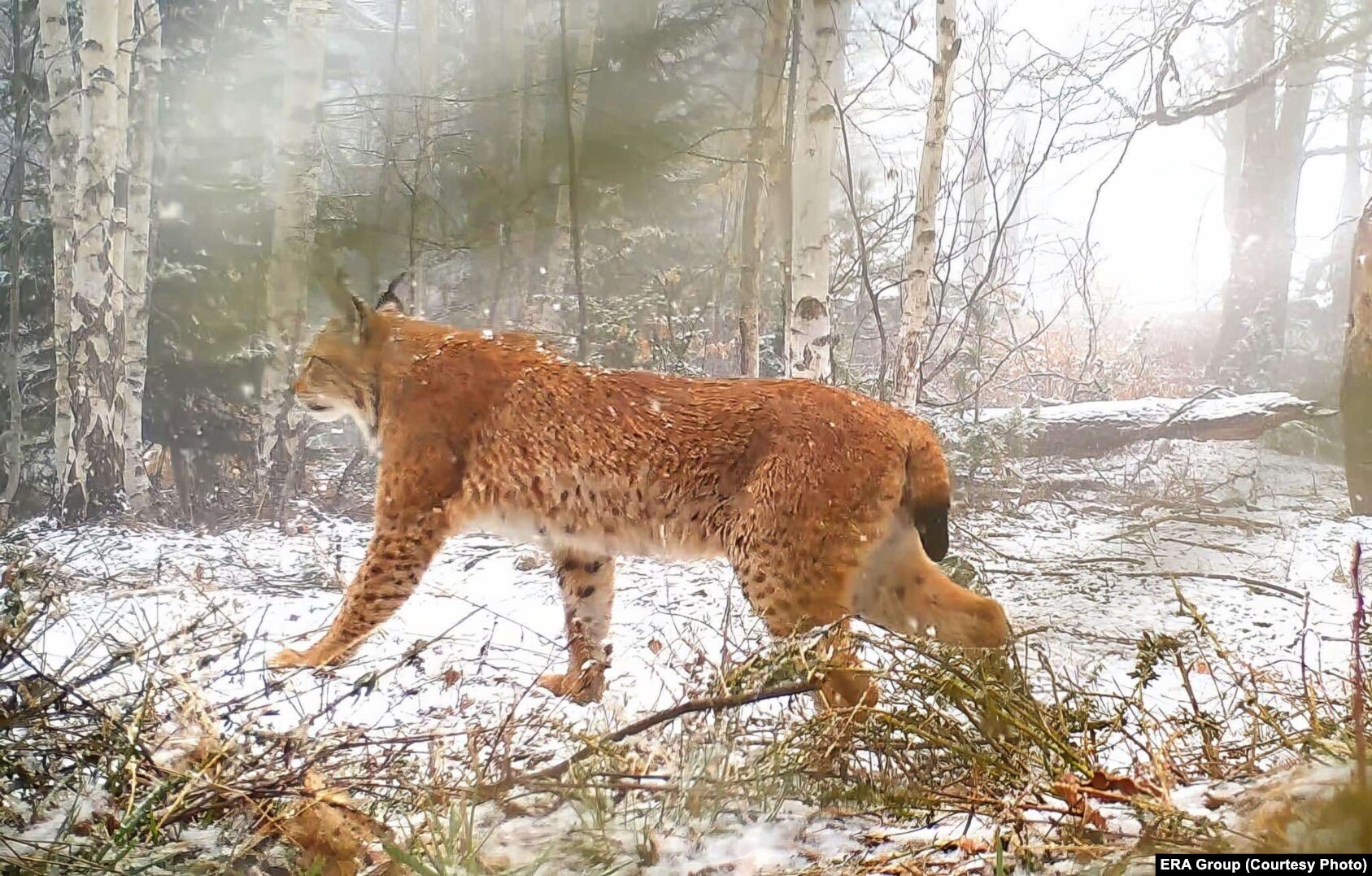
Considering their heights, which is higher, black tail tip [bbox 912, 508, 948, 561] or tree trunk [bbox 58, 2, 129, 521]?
tree trunk [bbox 58, 2, 129, 521]

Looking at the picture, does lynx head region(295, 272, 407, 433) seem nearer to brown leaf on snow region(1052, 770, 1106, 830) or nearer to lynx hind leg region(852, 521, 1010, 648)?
lynx hind leg region(852, 521, 1010, 648)

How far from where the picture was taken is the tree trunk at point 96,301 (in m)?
2.05

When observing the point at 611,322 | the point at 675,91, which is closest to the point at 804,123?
the point at 675,91

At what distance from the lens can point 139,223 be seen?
2.09 meters

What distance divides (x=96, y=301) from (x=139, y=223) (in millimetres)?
211

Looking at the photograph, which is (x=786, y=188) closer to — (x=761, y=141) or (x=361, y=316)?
(x=761, y=141)

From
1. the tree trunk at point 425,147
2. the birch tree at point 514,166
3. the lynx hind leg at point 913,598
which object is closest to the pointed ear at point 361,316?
the tree trunk at point 425,147

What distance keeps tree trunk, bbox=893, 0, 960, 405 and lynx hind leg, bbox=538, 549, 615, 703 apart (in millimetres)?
864

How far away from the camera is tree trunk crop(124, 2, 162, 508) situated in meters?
2.07

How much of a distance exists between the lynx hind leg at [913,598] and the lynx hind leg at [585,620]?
0.56 metres

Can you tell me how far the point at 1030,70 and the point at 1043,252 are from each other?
45cm

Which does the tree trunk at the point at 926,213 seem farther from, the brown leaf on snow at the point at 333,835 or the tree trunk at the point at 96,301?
the tree trunk at the point at 96,301

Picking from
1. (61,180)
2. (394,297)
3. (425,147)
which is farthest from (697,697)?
A: (61,180)

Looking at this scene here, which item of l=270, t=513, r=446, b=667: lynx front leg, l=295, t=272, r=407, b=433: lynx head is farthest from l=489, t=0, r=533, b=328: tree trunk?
l=270, t=513, r=446, b=667: lynx front leg
